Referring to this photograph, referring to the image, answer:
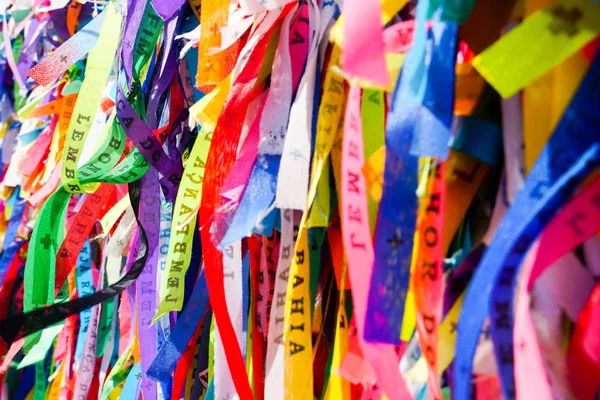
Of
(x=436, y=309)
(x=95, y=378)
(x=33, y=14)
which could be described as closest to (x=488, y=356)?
(x=436, y=309)

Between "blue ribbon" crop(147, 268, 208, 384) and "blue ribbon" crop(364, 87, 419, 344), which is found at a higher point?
"blue ribbon" crop(364, 87, 419, 344)

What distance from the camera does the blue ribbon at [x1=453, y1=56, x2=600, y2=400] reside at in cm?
24

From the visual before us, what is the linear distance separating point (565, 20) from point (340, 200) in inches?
6.2

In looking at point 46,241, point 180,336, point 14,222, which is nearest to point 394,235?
point 180,336

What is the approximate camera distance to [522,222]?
9.3 inches

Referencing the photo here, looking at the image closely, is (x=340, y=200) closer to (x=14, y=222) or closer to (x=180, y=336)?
(x=180, y=336)

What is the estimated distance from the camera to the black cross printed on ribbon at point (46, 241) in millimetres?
481

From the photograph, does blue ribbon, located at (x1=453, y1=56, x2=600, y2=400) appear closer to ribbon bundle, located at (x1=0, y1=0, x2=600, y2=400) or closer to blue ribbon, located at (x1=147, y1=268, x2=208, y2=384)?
ribbon bundle, located at (x1=0, y1=0, x2=600, y2=400)

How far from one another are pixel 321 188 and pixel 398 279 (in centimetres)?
9

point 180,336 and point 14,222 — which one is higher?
point 14,222

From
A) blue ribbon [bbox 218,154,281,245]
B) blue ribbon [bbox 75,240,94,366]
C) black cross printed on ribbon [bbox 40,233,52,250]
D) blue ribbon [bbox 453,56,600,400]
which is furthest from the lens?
blue ribbon [bbox 75,240,94,366]

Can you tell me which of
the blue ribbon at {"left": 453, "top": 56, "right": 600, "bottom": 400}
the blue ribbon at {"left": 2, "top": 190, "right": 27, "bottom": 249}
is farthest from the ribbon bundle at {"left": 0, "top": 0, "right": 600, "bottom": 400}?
the blue ribbon at {"left": 2, "top": 190, "right": 27, "bottom": 249}

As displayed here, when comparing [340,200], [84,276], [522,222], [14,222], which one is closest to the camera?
[522,222]

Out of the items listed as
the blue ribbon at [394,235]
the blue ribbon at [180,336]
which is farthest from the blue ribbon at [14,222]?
the blue ribbon at [394,235]
